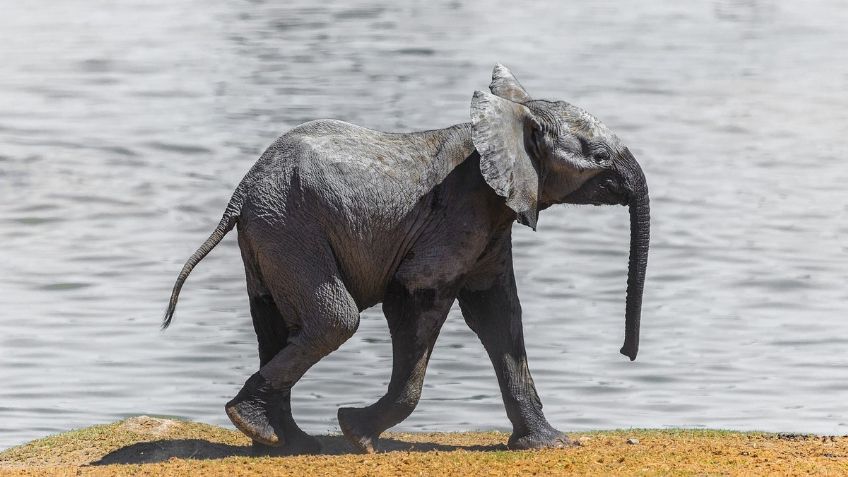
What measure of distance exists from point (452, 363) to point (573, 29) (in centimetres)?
3465

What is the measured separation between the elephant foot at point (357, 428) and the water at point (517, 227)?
2.96 m

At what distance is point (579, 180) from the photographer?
416 inches

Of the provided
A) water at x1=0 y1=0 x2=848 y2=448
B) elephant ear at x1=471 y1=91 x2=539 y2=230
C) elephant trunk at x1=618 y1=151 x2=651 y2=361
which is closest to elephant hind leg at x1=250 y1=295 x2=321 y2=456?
elephant ear at x1=471 y1=91 x2=539 y2=230

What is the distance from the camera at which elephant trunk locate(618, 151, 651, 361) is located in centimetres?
1058

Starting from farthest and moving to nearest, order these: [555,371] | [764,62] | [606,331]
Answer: [764,62] < [606,331] < [555,371]

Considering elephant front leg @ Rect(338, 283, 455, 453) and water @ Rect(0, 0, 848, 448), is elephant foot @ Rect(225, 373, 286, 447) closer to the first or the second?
elephant front leg @ Rect(338, 283, 455, 453)

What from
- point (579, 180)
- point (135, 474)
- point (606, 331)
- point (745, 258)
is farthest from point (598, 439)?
point (745, 258)

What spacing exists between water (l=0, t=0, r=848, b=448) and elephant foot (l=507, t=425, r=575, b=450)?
2.53 m

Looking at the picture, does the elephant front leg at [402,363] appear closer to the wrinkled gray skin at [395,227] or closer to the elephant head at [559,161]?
the wrinkled gray skin at [395,227]

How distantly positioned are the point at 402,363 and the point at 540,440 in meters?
1.08

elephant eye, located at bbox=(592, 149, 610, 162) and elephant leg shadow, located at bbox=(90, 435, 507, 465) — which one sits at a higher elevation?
elephant eye, located at bbox=(592, 149, 610, 162)

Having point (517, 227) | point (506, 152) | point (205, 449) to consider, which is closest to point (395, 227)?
point (506, 152)

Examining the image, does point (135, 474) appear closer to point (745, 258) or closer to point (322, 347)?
point (322, 347)

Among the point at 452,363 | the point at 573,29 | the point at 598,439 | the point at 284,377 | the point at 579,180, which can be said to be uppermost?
the point at 579,180
